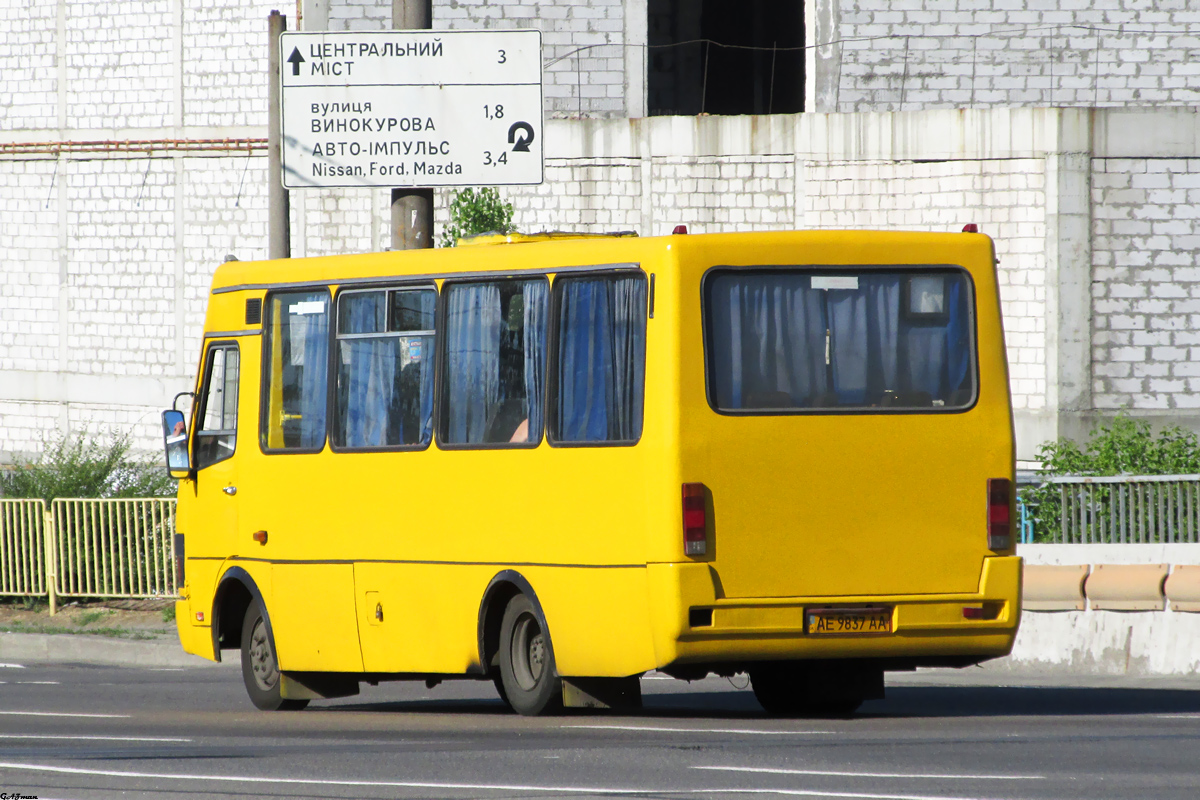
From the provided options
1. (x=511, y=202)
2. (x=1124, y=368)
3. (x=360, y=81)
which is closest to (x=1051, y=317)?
(x=1124, y=368)

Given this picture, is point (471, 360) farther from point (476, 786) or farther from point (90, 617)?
point (90, 617)

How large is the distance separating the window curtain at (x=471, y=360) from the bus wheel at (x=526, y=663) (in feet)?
3.48

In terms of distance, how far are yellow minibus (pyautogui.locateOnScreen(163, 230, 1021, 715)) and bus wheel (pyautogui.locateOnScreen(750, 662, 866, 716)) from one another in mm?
19

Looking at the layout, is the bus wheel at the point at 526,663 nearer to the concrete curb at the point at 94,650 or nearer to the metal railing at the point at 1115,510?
the metal railing at the point at 1115,510

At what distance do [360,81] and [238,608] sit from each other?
491cm

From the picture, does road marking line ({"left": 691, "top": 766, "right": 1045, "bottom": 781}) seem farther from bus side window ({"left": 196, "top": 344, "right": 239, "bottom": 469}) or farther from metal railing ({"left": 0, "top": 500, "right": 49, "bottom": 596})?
metal railing ({"left": 0, "top": 500, "right": 49, "bottom": 596})

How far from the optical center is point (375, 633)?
12148 millimetres

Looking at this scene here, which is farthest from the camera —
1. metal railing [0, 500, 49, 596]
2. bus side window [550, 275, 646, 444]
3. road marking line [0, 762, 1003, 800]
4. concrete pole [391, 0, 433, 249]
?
metal railing [0, 500, 49, 596]

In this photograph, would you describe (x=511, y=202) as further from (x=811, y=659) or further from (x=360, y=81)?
(x=811, y=659)

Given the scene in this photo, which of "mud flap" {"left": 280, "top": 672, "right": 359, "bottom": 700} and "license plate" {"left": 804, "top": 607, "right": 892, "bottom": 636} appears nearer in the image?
"license plate" {"left": 804, "top": 607, "right": 892, "bottom": 636}

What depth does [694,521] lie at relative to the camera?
33.7ft

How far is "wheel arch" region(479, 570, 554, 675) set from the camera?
11109 millimetres

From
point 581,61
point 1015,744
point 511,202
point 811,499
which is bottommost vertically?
point 1015,744

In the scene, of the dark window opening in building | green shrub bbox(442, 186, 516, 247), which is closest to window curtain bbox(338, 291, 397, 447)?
green shrub bbox(442, 186, 516, 247)
